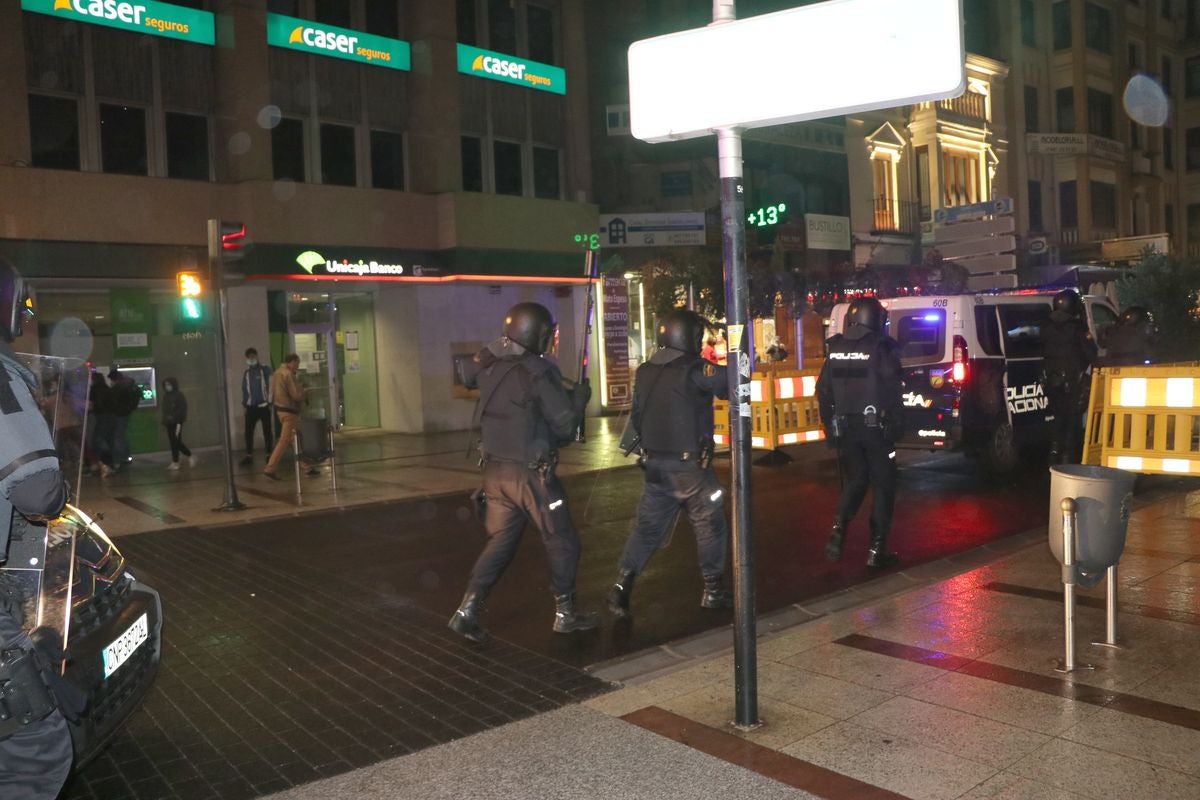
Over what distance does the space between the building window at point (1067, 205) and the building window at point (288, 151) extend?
82.5ft

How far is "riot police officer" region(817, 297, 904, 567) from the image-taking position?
7.77m

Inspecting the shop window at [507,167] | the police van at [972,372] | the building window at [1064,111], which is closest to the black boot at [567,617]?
the police van at [972,372]

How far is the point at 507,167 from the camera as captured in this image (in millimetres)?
22453

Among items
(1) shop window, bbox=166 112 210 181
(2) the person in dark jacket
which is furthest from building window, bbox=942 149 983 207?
(2) the person in dark jacket

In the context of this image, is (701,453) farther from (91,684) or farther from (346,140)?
(346,140)

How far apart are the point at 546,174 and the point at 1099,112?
2233cm

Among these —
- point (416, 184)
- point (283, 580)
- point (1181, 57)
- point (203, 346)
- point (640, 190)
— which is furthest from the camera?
point (1181, 57)

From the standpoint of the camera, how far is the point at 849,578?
7688 mm

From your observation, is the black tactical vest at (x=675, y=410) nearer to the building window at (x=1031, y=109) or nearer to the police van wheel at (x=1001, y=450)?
the police van wheel at (x=1001, y=450)

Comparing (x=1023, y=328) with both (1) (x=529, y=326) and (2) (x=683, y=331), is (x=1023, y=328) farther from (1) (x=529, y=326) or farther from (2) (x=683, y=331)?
(1) (x=529, y=326)

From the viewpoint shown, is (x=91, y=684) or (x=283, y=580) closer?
(x=91, y=684)

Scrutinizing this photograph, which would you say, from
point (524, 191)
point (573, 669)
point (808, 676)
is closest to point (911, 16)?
point (808, 676)

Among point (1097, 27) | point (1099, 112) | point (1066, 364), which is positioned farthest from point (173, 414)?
point (1097, 27)

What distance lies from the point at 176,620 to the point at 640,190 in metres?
20.4
